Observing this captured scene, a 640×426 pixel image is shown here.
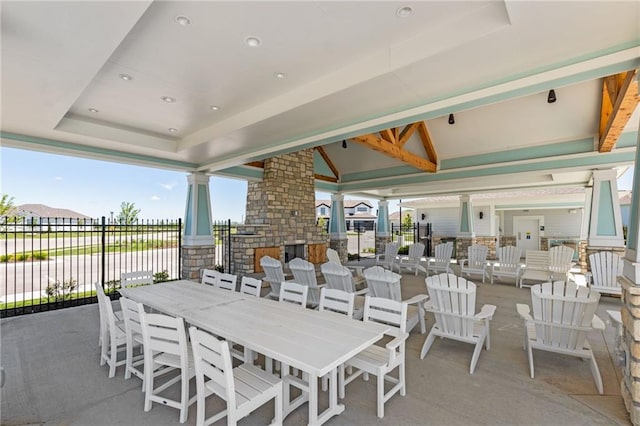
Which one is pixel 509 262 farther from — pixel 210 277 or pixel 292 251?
pixel 210 277

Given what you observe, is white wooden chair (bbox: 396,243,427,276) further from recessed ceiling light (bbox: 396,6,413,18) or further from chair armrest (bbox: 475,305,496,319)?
recessed ceiling light (bbox: 396,6,413,18)

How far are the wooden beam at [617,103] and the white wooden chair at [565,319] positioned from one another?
7.44 ft

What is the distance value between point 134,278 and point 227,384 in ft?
12.2

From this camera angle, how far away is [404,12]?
2359mm

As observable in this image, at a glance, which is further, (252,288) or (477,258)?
(477,258)

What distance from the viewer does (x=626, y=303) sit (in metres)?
2.54

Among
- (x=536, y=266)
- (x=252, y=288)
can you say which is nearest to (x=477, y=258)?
(x=536, y=266)

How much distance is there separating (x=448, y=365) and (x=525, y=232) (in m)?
15.0

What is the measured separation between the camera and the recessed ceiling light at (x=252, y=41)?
106 inches

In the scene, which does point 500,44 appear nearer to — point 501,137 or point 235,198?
point 501,137

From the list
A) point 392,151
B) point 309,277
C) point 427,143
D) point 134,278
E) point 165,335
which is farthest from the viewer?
point 427,143

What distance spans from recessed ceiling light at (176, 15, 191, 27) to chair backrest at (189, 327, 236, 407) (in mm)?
2401

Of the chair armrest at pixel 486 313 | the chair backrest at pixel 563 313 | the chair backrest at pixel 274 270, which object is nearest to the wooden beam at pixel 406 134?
the chair backrest at pixel 274 270

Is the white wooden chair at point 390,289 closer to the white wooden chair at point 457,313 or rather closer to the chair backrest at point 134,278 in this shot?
the white wooden chair at point 457,313
